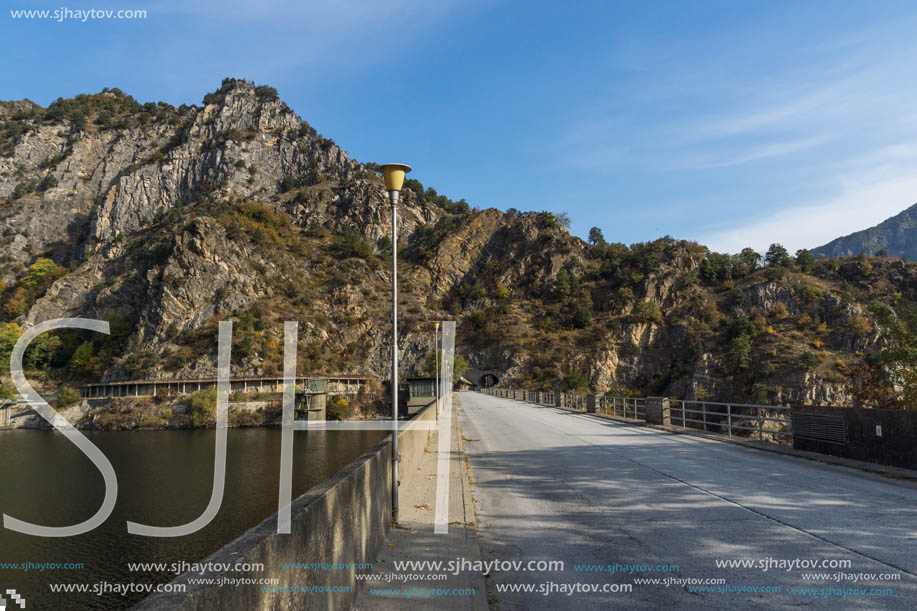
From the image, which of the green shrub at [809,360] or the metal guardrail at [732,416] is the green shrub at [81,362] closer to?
the metal guardrail at [732,416]

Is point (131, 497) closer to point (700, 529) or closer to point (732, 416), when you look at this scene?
point (732, 416)

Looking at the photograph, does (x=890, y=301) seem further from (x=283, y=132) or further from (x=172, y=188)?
(x=172, y=188)

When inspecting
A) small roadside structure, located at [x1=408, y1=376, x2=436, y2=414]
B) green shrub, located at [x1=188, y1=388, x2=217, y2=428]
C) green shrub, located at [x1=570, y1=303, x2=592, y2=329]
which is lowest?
green shrub, located at [x1=188, y1=388, x2=217, y2=428]

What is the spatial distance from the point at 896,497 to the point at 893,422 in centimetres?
348

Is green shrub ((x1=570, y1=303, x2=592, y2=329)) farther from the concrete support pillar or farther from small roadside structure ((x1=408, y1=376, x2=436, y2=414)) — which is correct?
the concrete support pillar

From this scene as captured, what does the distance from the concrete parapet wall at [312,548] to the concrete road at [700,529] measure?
1.53 metres

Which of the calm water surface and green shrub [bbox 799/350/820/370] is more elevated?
green shrub [bbox 799/350/820/370]

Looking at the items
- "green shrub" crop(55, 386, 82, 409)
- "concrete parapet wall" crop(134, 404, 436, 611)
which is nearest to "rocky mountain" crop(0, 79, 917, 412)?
"green shrub" crop(55, 386, 82, 409)

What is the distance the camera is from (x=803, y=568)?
5328 mm

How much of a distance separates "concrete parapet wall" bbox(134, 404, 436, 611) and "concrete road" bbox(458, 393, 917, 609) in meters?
1.53

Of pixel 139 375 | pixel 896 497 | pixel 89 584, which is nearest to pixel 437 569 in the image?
pixel 896 497
